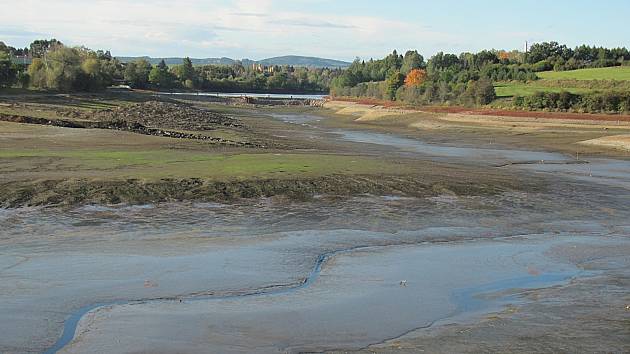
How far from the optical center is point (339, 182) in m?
27.8

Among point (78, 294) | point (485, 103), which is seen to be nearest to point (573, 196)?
point (78, 294)

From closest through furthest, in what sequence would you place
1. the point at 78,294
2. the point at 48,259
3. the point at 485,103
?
the point at 78,294 → the point at 48,259 → the point at 485,103

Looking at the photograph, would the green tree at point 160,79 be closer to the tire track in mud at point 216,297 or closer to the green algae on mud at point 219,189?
the green algae on mud at point 219,189

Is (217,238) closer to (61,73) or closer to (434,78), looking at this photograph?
(61,73)

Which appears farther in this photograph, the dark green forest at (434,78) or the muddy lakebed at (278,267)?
the dark green forest at (434,78)

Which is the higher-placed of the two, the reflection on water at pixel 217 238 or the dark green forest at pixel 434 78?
the dark green forest at pixel 434 78

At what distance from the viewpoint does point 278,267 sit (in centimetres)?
1562

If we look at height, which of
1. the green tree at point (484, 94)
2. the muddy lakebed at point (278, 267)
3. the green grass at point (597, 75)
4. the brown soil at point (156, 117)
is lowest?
the muddy lakebed at point (278, 267)

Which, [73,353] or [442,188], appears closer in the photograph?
[73,353]

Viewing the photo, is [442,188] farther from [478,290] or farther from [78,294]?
[78,294]

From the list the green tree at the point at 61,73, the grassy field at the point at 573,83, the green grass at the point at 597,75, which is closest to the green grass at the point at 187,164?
the grassy field at the point at 573,83

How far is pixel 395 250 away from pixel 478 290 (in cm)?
399

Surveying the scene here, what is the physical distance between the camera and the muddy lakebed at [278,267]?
36.1ft

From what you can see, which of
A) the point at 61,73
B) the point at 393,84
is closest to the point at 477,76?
the point at 393,84
